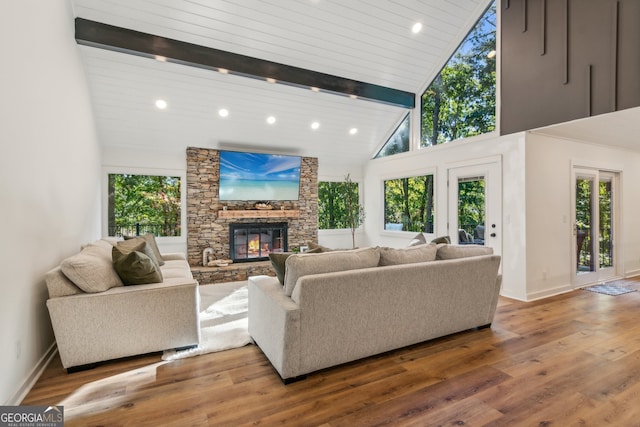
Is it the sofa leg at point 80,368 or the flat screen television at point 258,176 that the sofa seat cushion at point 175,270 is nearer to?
the sofa leg at point 80,368

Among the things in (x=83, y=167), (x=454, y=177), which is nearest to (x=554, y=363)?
(x=454, y=177)

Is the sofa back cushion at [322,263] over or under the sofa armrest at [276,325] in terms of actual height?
over

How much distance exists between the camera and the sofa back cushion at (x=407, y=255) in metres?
2.82

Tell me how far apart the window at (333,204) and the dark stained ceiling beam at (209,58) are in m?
2.62

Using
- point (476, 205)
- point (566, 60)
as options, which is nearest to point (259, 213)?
point (476, 205)

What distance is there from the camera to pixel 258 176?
6.66 metres

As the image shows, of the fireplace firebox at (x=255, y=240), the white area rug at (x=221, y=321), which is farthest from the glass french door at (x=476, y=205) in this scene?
the white area rug at (x=221, y=321)

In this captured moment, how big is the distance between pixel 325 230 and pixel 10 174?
20.3 ft

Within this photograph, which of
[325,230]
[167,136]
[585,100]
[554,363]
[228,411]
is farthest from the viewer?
[325,230]

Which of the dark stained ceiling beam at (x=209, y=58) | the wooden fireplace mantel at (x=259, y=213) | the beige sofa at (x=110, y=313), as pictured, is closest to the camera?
the beige sofa at (x=110, y=313)

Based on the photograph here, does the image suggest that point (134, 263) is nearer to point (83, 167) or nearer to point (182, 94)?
point (83, 167)

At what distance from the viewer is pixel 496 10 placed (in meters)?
4.84

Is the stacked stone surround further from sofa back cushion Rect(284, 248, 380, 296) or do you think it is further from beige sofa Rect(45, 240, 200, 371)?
sofa back cushion Rect(284, 248, 380, 296)

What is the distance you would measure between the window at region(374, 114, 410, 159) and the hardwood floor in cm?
455
